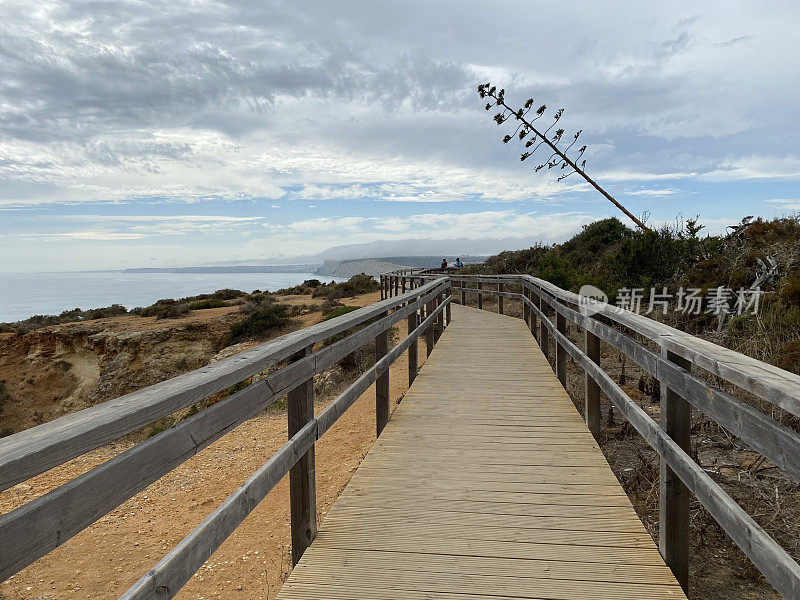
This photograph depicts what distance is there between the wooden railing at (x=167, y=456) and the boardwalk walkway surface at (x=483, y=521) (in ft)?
1.34

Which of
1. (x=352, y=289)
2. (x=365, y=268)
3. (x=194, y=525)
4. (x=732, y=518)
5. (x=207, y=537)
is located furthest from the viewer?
(x=365, y=268)

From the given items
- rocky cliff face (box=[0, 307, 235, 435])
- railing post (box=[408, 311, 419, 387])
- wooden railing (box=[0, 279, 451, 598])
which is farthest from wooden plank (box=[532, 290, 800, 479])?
rocky cliff face (box=[0, 307, 235, 435])

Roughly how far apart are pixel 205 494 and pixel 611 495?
498cm

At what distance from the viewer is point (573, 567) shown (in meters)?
2.43

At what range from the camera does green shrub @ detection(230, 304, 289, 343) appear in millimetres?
17438

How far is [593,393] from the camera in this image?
4.30 metres

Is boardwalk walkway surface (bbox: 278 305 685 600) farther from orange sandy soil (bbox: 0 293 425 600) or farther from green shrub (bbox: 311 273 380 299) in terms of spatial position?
green shrub (bbox: 311 273 380 299)

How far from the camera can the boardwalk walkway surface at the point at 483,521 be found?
7.57 ft

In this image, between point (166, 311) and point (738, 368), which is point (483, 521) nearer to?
point (738, 368)

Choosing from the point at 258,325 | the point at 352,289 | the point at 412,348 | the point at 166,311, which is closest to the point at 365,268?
the point at 352,289

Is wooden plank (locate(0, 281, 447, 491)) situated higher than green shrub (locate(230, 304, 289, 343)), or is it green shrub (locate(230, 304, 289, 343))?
wooden plank (locate(0, 281, 447, 491))

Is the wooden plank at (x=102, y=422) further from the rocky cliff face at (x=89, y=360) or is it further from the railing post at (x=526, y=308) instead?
the rocky cliff face at (x=89, y=360)

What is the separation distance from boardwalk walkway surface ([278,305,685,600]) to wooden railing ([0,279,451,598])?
16.0 inches

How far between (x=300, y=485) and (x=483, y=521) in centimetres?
102
